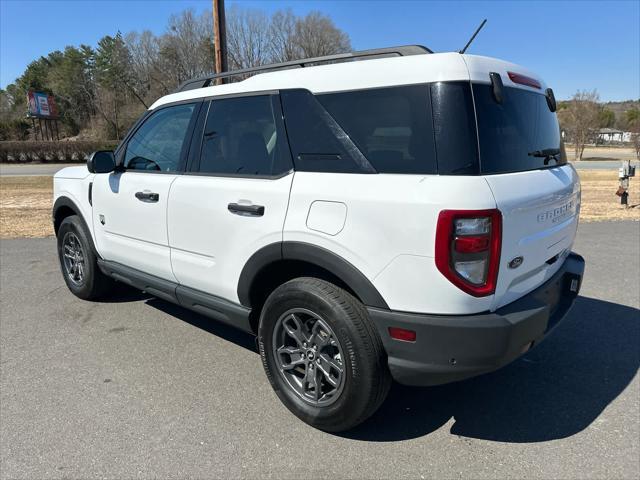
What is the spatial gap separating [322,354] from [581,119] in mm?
48512

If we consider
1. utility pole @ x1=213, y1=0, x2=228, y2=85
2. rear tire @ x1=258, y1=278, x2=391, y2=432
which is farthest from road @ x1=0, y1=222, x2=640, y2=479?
utility pole @ x1=213, y1=0, x2=228, y2=85

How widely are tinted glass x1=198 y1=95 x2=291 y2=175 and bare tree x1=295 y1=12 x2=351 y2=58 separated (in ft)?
155

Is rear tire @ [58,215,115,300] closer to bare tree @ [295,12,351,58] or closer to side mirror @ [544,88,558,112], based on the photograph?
side mirror @ [544,88,558,112]

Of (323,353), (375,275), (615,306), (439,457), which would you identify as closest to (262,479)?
Answer: (323,353)

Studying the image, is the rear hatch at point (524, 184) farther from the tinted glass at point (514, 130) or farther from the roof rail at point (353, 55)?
the roof rail at point (353, 55)

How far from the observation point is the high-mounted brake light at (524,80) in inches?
99.7

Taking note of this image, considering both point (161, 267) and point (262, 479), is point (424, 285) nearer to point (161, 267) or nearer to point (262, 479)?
point (262, 479)

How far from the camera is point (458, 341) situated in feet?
7.15

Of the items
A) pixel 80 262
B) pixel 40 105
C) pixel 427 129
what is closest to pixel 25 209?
pixel 80 262

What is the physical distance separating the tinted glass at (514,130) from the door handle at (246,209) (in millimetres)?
1274

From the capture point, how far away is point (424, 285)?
85.2 inches

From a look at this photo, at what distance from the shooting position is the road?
2406 millimetres

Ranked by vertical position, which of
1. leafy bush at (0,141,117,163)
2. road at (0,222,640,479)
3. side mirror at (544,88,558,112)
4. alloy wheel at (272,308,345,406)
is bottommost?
road at (0,222,640,479)

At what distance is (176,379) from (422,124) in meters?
2.39
